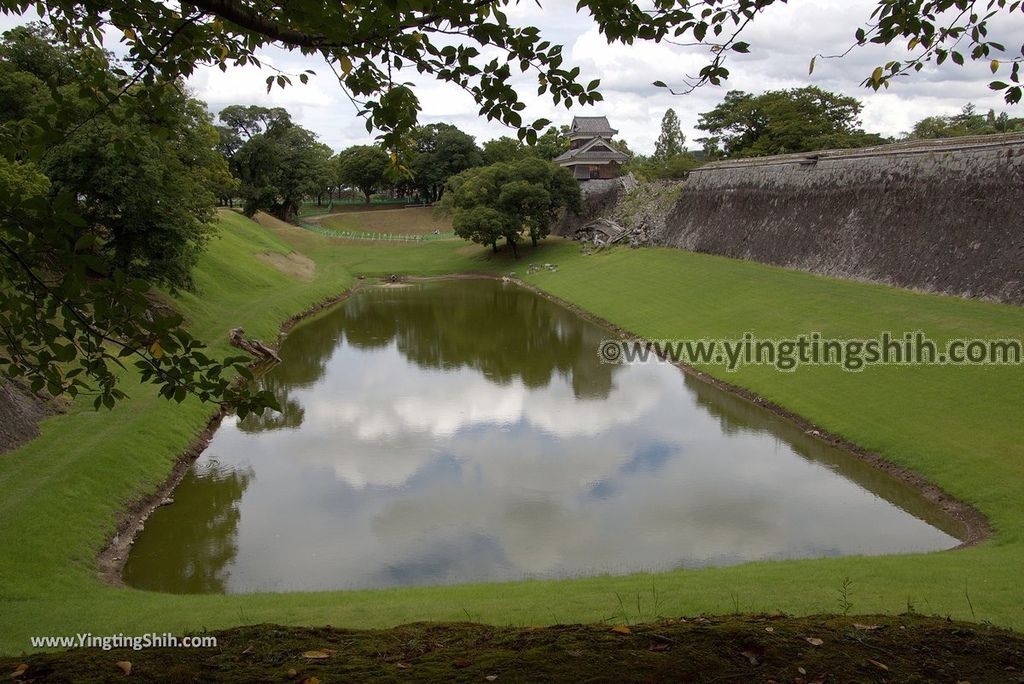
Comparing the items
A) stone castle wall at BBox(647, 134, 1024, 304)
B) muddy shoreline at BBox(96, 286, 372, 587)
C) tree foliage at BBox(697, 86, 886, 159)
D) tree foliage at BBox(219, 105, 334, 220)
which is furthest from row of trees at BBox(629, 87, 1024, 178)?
muddy shoreline at BBox(96, 286, 372, 587)

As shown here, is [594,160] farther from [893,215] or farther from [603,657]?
[603,657]

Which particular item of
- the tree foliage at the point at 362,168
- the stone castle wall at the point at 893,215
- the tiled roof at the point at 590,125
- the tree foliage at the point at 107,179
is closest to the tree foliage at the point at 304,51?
the tree foliage at the point at 107,179

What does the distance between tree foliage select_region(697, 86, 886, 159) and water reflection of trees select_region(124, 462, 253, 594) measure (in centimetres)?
4035

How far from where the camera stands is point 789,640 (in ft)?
12.9

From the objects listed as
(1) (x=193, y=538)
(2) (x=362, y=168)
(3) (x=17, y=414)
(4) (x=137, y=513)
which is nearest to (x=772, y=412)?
(1) (x=193, y=538)

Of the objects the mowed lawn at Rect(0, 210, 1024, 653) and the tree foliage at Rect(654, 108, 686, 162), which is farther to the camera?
the tree foliage at Rect(654, 108, 686, 162)

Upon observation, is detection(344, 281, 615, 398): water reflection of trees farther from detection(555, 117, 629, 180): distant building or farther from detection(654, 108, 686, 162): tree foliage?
detection(654, 108, 686, 162): tree foliage

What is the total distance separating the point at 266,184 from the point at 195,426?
141 ft

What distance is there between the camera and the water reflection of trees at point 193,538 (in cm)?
1039

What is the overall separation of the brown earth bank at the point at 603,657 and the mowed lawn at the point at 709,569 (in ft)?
9.24

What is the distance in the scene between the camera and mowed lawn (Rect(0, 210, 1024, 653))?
7707 millimetres

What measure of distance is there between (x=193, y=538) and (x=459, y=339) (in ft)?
51.1

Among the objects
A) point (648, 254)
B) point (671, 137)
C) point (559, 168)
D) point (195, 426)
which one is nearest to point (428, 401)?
point (195, 426)

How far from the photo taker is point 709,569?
9.57 m
